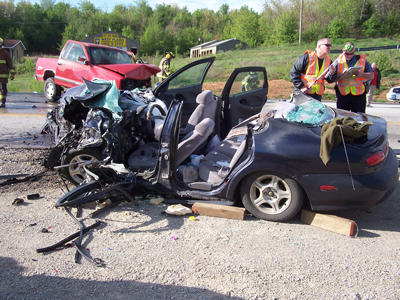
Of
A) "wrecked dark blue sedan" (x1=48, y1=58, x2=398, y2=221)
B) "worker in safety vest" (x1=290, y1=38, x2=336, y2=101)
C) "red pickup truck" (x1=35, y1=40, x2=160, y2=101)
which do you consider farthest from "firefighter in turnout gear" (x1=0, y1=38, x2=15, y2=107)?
"worker in safety vest" (x1=290, y1=38, x2=336, y2=101)

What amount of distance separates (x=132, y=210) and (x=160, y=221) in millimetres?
423

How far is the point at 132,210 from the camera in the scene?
12.4ft

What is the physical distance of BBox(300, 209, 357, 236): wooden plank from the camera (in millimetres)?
3311

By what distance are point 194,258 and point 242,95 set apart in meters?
3.40

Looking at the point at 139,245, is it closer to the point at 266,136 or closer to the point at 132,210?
the point at 132,210

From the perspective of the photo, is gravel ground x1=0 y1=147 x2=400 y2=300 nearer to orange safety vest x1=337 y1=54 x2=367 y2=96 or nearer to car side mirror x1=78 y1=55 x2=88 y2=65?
orange safety vest x1=337 y1=54 x2=367 y2=96

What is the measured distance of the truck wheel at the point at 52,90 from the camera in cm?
1222

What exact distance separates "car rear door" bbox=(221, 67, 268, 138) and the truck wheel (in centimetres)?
876

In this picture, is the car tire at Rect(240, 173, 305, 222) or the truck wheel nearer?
the car tire at Rect(240, 173, 305, 222)

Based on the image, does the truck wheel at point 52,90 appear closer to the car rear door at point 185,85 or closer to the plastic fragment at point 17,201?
the car rear door at point 185,85

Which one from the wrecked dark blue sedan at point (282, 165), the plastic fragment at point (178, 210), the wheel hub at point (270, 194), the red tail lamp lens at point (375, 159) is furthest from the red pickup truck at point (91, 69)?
the red tail lamp lens at point (375, 159)

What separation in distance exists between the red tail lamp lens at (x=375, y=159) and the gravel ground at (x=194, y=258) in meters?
0.73

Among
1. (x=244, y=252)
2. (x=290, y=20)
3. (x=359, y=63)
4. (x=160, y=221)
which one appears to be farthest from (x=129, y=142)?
(x=290, y=20)

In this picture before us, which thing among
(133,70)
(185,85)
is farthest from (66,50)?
(185,85)
